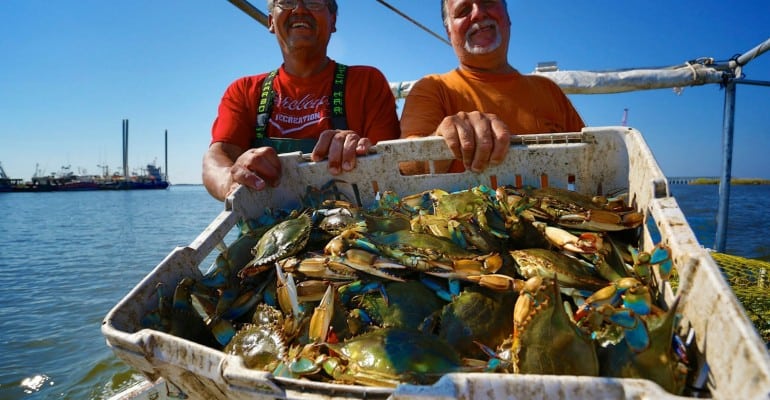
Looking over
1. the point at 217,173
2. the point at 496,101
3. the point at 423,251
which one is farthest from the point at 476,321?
the point at 496,101

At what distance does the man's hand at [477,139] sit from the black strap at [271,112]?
1.46m

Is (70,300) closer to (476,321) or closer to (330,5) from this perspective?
(330,5)

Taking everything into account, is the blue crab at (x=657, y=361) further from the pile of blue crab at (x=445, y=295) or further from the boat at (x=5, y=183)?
the boat at (x=5, y=183)

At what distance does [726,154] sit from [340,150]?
16.3ft

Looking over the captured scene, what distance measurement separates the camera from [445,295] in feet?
4.99

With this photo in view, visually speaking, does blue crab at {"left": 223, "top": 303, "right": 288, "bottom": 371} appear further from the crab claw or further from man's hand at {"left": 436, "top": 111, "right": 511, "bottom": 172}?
man's hand at {"left": 436, "top": 111, "right": 511, "bottom": 172}

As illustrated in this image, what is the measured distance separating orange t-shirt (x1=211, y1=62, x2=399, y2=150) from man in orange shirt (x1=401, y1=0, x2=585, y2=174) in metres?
0.38

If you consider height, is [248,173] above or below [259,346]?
above

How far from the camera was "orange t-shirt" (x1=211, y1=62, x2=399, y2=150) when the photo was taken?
357cm

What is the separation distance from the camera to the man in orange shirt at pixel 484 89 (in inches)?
129

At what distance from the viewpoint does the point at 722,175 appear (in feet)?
17.0

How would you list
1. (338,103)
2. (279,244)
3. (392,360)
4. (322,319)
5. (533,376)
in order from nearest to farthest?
(533,376)
(392,360)
(322,319)
(279,244)
(338,103)

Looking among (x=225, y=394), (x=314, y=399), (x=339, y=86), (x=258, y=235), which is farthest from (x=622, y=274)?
(x=339, y=86)

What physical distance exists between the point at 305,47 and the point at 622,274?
3.08 meters
